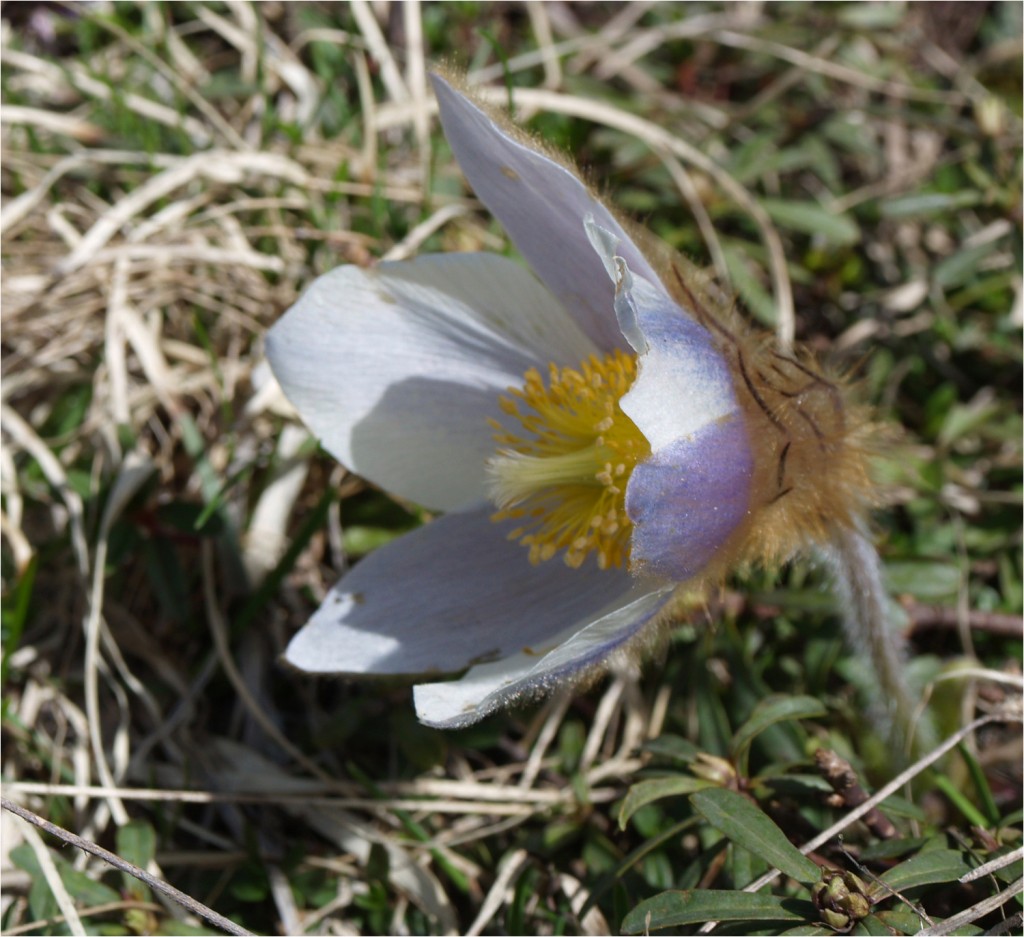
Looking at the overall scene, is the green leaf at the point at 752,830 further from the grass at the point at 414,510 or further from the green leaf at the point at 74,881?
the green leaf at the point at 74,881

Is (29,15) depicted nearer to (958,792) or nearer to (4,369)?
(4,369)

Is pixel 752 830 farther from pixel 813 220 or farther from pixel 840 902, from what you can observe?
pixel 813 220

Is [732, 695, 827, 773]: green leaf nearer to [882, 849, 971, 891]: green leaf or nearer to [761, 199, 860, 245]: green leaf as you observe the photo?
[882, 849, 971, 891]: green leaf

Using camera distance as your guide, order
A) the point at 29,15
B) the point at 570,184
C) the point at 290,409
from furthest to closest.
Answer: the point at 29,15 → the point at 290,409 → the point at 570,184

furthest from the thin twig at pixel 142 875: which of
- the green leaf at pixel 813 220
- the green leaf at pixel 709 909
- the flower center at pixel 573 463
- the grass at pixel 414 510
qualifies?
the green leaf at pixel 813 220

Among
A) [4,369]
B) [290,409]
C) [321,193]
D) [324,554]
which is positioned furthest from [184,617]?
[321,193]

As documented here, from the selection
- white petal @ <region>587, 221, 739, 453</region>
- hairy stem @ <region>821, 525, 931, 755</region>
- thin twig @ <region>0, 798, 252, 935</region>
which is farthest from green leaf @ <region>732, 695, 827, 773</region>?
thin twig @ <region>0, 798, 252, 935</region>

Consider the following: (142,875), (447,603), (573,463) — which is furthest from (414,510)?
(142,875)
